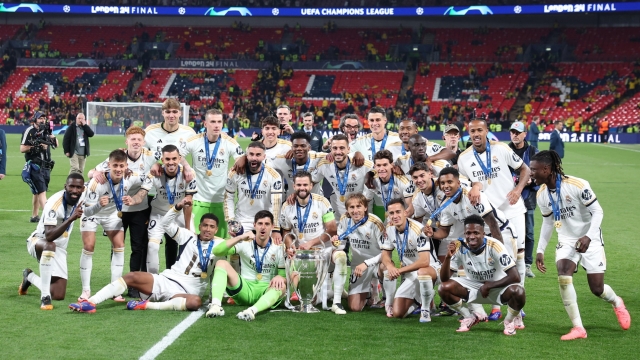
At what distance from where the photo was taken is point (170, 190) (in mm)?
8891

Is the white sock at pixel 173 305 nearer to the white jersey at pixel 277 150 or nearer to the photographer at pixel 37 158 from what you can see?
the white jersey at pixel 277 150

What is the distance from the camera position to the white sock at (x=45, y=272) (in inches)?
321

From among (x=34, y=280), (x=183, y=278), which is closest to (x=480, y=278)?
(x=183, y=278)

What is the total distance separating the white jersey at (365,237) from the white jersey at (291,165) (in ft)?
3.83

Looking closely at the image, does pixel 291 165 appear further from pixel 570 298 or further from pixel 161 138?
pixel 570 298

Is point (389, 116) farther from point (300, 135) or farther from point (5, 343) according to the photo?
point (5, 343)

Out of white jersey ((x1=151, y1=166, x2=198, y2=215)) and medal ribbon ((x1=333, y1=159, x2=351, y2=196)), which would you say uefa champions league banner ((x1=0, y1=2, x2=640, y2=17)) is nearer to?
medal ribbon ((x1=333, y1=159, x2=351, y2=196))

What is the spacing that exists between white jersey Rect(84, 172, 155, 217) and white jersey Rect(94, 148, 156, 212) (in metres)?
0.03

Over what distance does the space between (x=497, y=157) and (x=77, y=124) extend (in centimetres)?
1126

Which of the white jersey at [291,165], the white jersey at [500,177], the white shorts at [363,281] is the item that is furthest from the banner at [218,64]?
the white shorts at [363,281]

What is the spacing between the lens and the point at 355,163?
9250 mm

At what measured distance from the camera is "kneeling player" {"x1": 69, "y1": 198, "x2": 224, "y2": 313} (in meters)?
8.12

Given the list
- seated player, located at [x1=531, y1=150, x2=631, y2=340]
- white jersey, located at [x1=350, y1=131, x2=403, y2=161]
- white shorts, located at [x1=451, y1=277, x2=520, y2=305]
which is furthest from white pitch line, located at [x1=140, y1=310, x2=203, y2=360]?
seated player, located at [x1=531, y1=150, x2=631, y2=340]

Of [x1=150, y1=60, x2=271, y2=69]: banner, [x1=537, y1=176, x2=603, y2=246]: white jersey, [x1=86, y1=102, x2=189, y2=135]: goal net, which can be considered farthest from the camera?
[x1=150, y1=60, x2=271, y2=69]: banner
